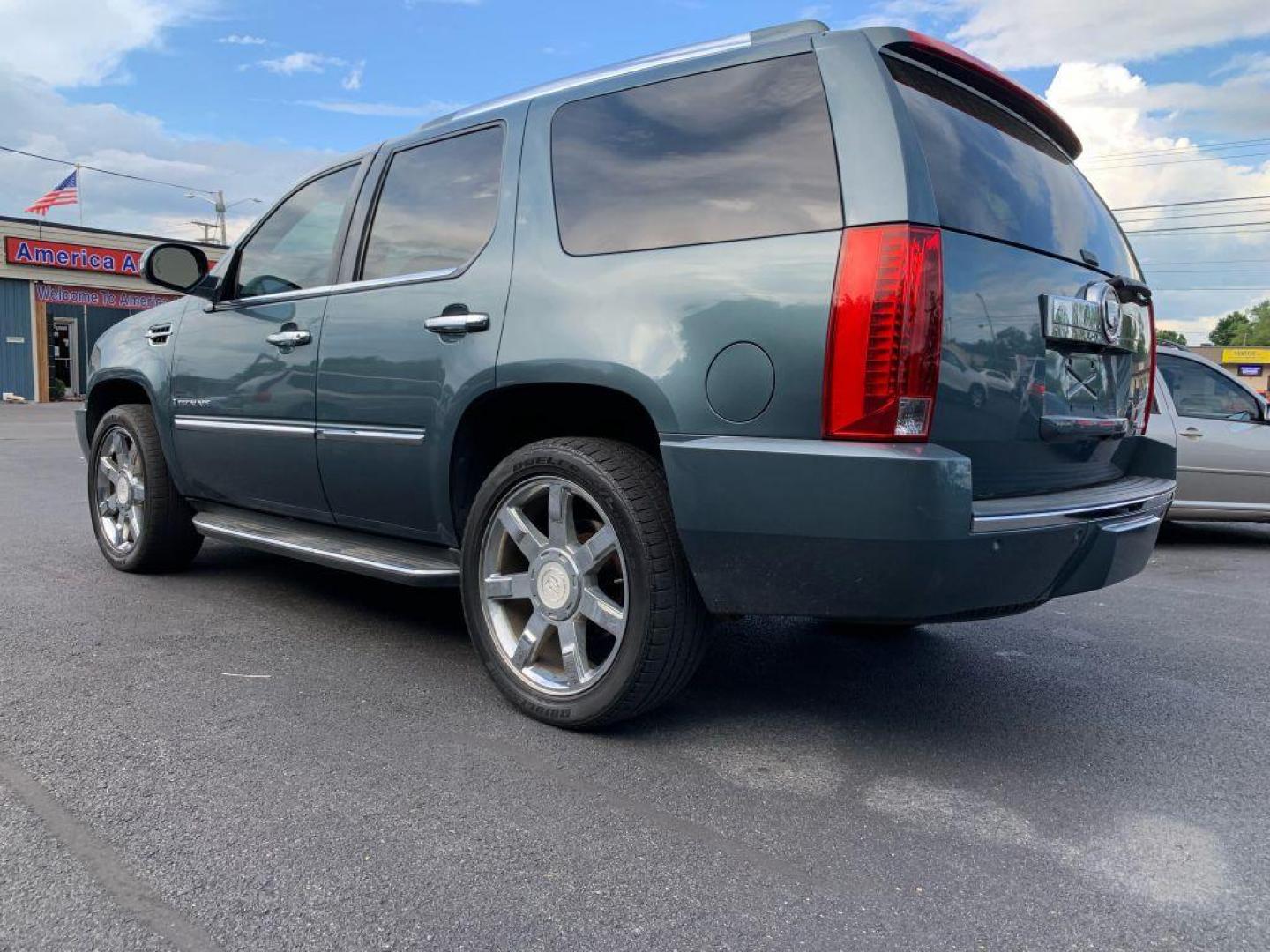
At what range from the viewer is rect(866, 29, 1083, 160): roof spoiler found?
103 inches

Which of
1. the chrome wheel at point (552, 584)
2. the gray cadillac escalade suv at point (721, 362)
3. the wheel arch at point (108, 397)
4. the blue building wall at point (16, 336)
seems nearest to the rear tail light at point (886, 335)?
the gray cadillac escalade suv at point (721, 362)

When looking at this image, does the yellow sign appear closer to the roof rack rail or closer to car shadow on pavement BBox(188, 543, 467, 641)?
car shadow on pavement BBox(188, 543, 467, 641)

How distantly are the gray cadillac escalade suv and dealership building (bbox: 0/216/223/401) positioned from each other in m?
29.4

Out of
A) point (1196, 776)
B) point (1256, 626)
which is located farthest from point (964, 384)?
point (1256, 626)

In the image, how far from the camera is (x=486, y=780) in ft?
8.35

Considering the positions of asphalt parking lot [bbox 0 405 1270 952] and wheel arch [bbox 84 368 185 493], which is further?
wheel arch [bbox 84 368 185 493]

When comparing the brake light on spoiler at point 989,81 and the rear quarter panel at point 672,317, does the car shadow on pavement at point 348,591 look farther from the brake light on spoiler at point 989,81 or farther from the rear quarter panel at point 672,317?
the brake light on spoiler at point 989,81

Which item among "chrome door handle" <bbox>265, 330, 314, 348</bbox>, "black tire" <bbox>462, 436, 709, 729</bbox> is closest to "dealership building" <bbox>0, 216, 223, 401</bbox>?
"chrome door handle" <bbox>265, 330, 314, 348</bbox>

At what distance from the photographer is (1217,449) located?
7.18m

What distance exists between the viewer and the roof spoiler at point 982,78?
103 inches

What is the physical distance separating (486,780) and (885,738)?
1177mm

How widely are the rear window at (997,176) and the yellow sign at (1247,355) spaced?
8875 centimetres

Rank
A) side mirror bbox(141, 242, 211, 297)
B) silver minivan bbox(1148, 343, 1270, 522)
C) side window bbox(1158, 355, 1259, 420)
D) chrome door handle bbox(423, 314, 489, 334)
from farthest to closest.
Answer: side window bbox(1158, 355, 1259, 420)
silver minivan bbox(1148, 343, 1270, 522)
side mirror bbox(141, 242, 211, 297)
chrome door handle bbox(423, 314, 489, 334)

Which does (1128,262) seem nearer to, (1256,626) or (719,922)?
(1256,626)
